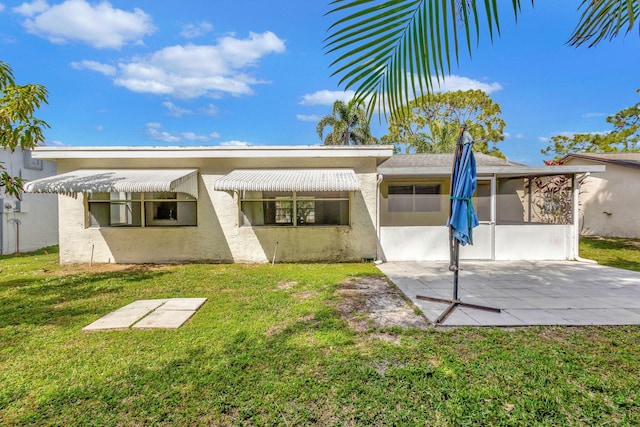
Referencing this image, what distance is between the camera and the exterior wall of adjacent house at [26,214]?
52.2ft

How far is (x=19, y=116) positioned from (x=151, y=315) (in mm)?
5633

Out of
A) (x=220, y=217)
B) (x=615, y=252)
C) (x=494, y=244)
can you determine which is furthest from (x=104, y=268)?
(x=615, y=252)

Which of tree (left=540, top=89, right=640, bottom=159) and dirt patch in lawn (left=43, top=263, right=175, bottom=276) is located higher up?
tree (left=540, top=89, right=640, bottom=159)

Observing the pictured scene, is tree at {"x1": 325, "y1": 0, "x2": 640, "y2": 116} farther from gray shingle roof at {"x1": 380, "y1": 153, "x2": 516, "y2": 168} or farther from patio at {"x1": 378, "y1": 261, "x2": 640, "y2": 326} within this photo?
gray shingle roof at {"x1": 380, "y1": 153, "x2": 516, "y2": 168}

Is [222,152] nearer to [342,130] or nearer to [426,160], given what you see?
[426,160]

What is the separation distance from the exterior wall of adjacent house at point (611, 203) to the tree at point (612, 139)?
14484 millimetres

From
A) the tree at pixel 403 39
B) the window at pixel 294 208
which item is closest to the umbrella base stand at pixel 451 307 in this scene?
the tree at pixel 403 39

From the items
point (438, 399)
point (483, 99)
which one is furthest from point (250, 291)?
point (483, 99)

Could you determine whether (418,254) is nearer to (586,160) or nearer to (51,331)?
(51,331)

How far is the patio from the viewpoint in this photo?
6617 millimetres

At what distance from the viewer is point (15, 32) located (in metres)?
9.05

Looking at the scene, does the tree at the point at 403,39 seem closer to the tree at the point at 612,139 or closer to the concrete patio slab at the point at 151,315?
the concrete patio slab at the point at 151,315

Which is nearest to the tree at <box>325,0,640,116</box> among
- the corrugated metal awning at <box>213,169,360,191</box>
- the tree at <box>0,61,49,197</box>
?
the tree at <box>0,61,49,197</box>

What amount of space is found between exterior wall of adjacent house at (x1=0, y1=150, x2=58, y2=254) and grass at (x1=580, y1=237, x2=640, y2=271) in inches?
1113
